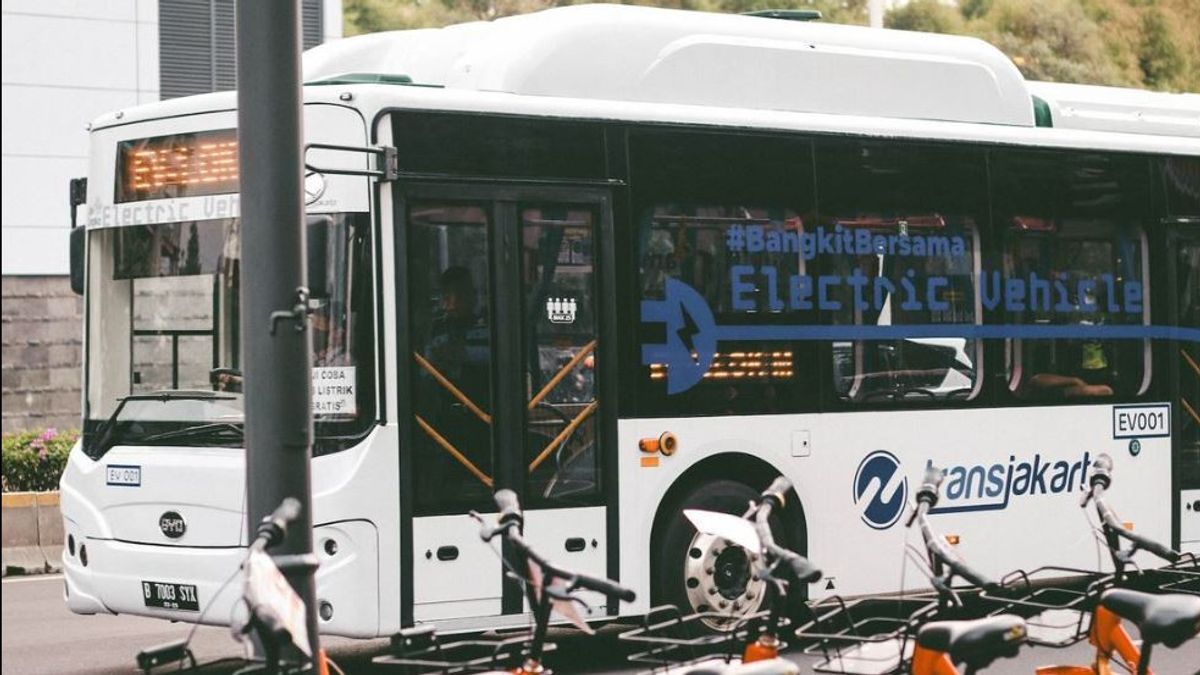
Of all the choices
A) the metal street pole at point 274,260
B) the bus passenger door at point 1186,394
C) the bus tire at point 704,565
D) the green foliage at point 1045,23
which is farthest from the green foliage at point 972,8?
the metal street pole at point 274,260

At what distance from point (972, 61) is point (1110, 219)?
1.37 metres

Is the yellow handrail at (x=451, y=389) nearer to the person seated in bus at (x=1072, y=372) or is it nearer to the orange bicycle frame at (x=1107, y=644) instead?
the orange bicycle frame at (x=1107, y=644)

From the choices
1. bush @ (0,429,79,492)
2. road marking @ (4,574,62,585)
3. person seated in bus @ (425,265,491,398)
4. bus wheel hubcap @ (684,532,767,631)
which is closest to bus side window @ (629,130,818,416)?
bus wheel hubcap @ (684,532,767,631)

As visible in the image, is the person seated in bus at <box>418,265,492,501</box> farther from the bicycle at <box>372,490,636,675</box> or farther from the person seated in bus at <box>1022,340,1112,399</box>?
the person seated in bus at <box>1022,340,1112,399</box>

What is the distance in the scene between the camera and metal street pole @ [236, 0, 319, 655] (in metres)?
7.54

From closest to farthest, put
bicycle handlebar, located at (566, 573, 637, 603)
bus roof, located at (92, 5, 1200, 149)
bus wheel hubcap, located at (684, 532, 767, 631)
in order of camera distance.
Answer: bicycle handlebar, located at (566, 573, 637, 603), bus roof, located at (92, 5, 1200, 149), bus wheel hubcap, located at (684, 532, 767, 631)

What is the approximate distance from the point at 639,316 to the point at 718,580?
1.55m

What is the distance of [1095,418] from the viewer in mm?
12555

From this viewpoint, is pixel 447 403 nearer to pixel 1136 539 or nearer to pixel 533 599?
pixel 1136 539

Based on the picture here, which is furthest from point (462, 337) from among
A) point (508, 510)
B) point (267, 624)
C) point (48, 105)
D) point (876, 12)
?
point (876, 12)

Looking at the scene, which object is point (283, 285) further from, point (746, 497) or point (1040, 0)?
point (1040, 0)

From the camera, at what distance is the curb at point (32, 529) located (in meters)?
16.2

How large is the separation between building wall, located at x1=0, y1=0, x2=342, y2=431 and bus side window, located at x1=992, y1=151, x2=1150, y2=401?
40.4ft

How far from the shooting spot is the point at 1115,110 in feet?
44.6
